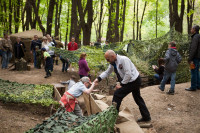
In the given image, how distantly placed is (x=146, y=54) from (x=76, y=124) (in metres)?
9.87

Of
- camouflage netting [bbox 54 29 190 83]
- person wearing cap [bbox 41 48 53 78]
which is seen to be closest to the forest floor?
camouflage netting [bbox 54 29 190 83]

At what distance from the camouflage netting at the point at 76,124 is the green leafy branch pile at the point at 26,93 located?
3.20 m

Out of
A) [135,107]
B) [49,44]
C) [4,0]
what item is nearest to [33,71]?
[49,44]

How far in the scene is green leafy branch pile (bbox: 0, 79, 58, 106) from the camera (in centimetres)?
728

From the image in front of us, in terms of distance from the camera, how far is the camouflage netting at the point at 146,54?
11.3 metres

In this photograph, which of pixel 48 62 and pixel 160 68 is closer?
pixel 160 68

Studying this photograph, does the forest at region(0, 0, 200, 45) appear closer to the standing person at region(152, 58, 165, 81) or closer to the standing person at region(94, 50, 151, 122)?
the standing person at region(152, 58, 165, 81)

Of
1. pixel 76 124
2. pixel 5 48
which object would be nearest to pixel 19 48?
pixel 5 48

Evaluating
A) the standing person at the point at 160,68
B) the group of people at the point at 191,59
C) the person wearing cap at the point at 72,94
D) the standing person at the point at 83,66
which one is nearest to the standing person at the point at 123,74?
the person wearing cap at the point at 72,94

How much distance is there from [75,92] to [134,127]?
1674 millimetres

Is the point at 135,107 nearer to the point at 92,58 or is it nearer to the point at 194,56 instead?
the point at 194,56

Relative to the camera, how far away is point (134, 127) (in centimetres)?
548

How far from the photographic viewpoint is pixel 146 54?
43.1 ft

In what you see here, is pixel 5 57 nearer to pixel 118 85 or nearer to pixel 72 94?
pixel 72 94
